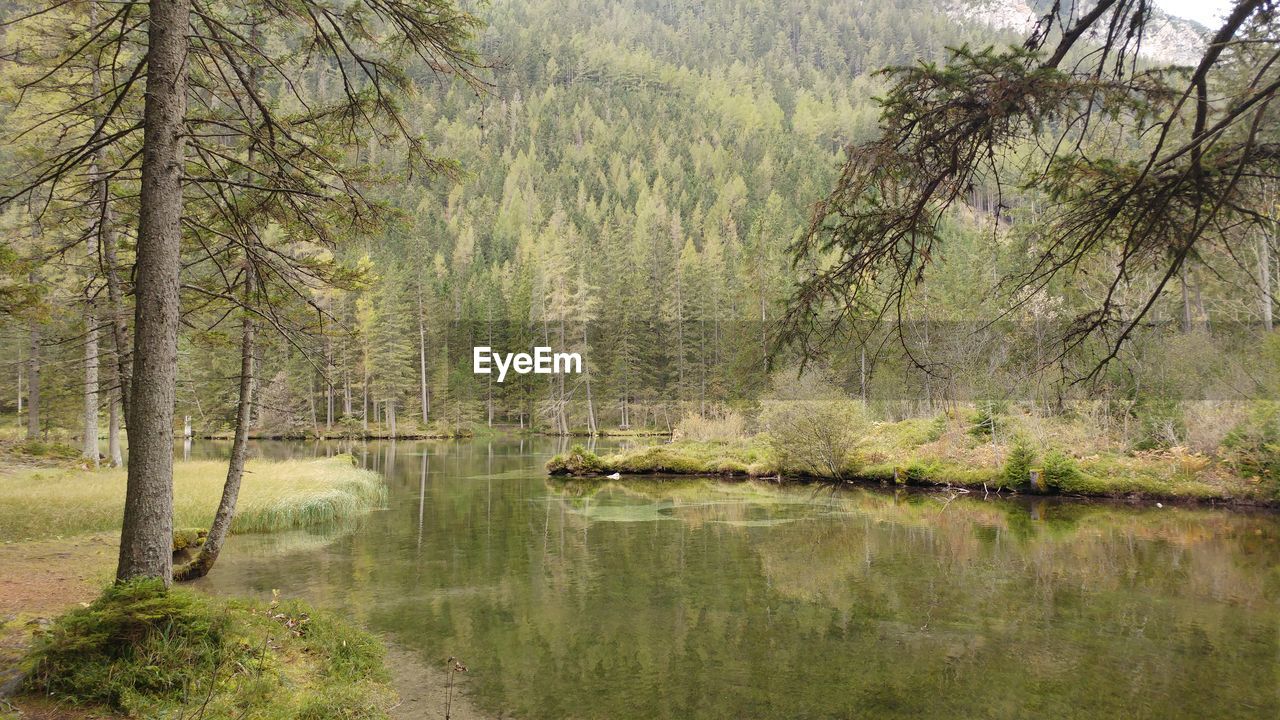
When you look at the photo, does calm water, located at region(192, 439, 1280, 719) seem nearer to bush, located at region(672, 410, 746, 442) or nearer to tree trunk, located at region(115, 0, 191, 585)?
tree trunk, located at region(115, 0, 191, 585)

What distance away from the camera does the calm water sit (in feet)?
21.5

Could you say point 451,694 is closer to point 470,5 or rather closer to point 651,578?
point 651,578

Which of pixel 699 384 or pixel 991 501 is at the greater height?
pixel 699 384

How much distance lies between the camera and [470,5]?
23.4 ft

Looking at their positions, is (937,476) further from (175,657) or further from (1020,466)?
(175,657)

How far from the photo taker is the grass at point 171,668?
4750 mm

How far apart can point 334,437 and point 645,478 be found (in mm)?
34242

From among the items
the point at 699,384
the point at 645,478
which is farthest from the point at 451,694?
the point at 699,384

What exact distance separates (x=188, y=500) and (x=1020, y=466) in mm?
21665

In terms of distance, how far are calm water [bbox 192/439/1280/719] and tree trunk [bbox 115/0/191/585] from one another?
316 cm

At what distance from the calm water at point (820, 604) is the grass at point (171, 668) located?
161 cm

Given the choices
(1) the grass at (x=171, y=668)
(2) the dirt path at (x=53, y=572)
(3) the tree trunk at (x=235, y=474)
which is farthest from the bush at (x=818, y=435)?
(1) the grass at (x=171, y=668)

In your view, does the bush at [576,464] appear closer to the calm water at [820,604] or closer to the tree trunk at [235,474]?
the calm water at [820,604]

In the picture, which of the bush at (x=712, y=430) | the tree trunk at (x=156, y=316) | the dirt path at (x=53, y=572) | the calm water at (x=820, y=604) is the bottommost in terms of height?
the calm water at (x=820, y=604)
